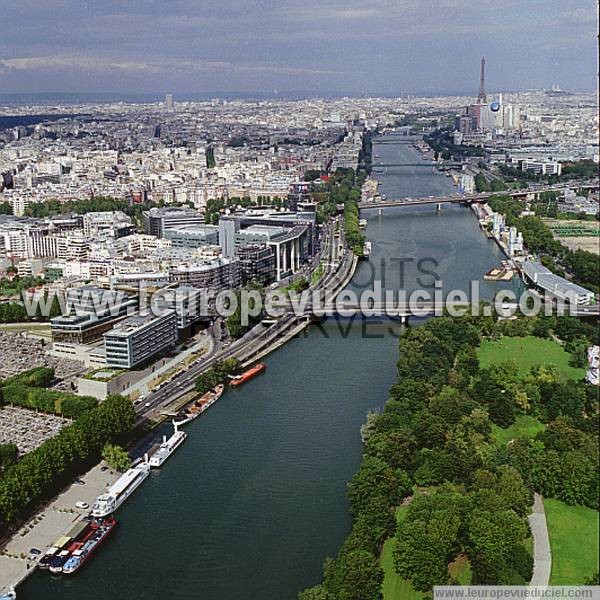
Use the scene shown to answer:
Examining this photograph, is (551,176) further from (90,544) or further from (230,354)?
(90,544)

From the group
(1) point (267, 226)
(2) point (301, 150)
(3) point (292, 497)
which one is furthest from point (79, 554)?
(2) point (301, 150)

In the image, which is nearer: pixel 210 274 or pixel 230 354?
pixel 230 354

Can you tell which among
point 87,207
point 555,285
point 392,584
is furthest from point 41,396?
point 87,207

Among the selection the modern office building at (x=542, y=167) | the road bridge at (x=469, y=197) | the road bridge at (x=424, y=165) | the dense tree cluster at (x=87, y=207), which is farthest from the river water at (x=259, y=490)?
the road bridge at (x=424, y=165)

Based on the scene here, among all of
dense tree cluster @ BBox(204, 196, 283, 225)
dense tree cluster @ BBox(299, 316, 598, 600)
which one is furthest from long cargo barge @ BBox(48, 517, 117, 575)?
dense tree cluster @ BBox(204, 196, 283, 225)

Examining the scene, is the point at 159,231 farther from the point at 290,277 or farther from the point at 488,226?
the point at 488,226

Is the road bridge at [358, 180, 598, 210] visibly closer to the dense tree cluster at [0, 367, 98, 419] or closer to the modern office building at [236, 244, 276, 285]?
the modern office building at [236, 244, 276, 285]
